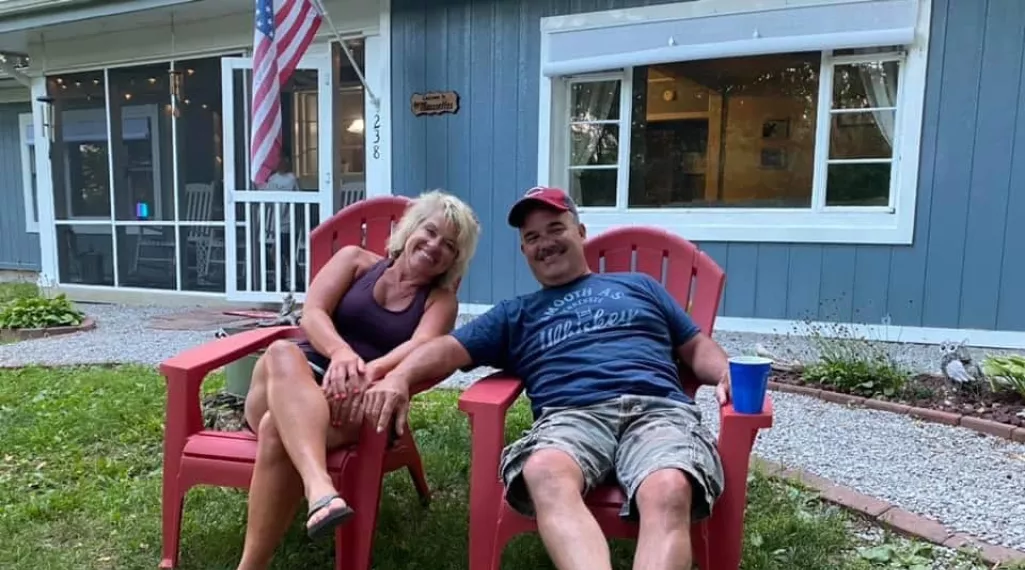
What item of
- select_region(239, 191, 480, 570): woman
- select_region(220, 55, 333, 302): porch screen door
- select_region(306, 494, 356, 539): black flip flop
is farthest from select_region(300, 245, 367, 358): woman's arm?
select_region(220, 55, 333, 302): porch screen door

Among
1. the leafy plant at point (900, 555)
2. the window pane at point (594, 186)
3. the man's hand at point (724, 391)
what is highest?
the window pane at point (594, 186)

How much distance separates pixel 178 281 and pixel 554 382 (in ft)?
17.1

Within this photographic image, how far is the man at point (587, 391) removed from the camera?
4.35 ft

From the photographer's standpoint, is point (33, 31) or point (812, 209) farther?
point (33, 31)

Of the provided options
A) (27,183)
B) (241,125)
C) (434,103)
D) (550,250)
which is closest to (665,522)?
(550,250)

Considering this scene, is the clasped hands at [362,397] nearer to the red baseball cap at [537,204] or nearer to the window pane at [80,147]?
the red baseball cap at [537,204]

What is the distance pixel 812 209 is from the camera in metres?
4.06

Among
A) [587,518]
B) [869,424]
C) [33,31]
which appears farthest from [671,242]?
[33,31]

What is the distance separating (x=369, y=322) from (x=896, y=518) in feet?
5.04

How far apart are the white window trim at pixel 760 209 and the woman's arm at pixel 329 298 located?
275cm

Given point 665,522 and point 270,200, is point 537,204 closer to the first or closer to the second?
point 665,522

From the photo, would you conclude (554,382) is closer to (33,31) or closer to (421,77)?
(421,77)

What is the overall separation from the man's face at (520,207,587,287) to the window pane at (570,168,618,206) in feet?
9.10

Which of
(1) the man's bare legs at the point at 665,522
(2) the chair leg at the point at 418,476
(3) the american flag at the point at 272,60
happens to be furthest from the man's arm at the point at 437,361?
(3) the american flag at the point at 272,60
